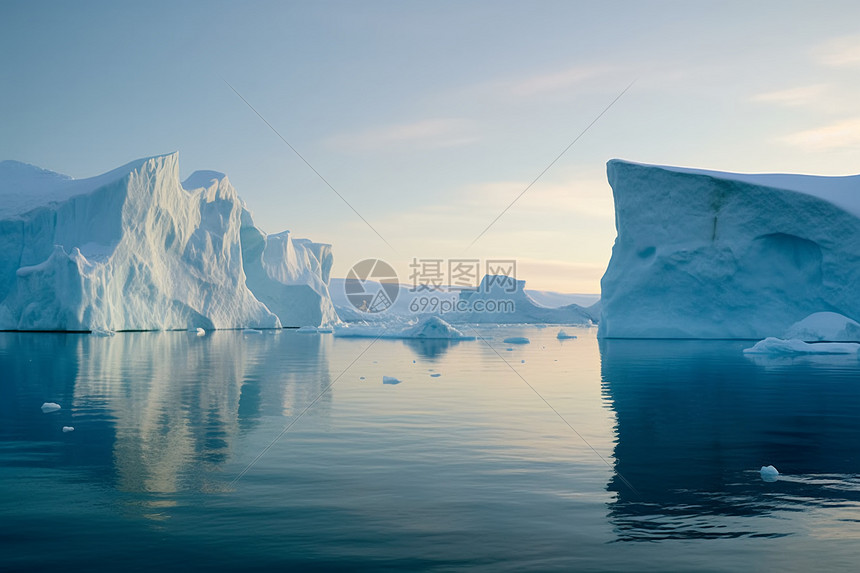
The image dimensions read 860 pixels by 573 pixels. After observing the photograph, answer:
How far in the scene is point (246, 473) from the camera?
608cm

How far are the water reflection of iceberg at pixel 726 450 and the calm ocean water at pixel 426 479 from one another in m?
0.03

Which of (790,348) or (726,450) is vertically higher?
(790,348)

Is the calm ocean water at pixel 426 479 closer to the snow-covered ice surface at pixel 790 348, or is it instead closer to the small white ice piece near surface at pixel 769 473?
the small white ice piece near surface at pixel 769 473

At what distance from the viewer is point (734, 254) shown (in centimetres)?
3512

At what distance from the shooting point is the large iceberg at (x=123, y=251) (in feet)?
131

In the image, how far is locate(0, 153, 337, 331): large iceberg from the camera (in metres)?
39.9

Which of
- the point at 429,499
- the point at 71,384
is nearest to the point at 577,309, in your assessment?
the point at 71,384

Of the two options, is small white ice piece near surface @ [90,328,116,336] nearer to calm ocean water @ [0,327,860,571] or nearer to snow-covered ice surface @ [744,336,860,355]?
calm ocean water @ [0,327,860,571]

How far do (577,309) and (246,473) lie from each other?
8821cm

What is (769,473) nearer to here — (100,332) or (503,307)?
(100,332)

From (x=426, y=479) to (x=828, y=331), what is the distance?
2914 cm

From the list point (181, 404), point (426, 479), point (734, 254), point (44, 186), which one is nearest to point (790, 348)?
point (734, 254)

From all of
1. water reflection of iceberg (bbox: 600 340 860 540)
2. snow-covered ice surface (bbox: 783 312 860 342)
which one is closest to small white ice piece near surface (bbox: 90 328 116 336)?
water reflection of iceberg (bbox: 600 340 860 540)

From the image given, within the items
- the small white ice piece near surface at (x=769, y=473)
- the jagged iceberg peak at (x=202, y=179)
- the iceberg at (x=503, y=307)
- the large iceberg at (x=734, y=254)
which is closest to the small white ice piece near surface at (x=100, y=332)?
the jagged iceberg peak at (x=202, y=179)
